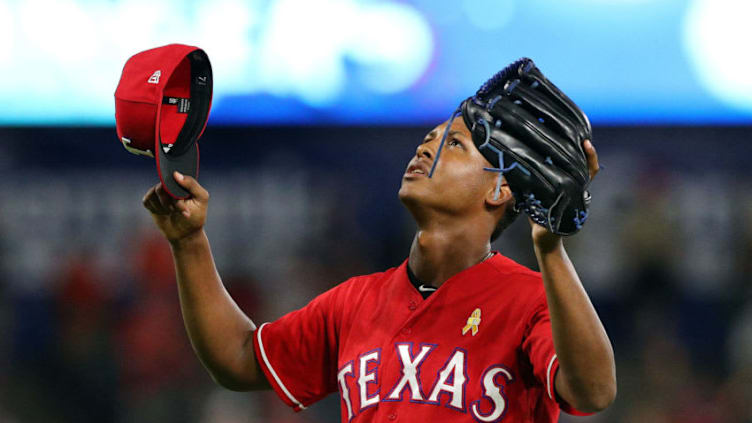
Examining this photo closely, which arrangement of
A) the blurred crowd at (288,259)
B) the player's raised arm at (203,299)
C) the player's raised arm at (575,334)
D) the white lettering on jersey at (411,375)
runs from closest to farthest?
1. the player's raised arm at (575,334)
2. the white lettering on jersey at (411,375)
3. the player's raised arm at (203,299)
4. the blurred crowd at (288,259)

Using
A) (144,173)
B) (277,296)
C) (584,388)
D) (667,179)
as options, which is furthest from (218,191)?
(584,388)

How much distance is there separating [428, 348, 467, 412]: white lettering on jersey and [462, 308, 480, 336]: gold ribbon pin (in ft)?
0.22

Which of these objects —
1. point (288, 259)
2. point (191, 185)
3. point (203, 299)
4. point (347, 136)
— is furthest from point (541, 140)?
point (347, 136)

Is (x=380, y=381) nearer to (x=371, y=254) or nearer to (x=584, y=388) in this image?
(x=584, y=388)

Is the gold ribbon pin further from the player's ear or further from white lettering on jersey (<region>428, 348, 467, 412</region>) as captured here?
the player's ear

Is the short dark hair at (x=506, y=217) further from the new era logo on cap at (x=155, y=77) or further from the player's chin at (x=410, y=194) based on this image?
the new era logo on cap at (x=155, y=77)

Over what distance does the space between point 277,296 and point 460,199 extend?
12.7 feet

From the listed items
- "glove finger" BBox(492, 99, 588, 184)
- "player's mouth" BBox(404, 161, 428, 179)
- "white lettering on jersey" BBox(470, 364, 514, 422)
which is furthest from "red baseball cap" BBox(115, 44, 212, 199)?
"white lettering on jersey" BBox(470, 364, 514, 422)

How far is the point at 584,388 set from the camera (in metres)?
2.02

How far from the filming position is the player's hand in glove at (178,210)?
8.36ft

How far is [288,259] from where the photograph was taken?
655 cm

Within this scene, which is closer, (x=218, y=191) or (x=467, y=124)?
(x=467, y=124)

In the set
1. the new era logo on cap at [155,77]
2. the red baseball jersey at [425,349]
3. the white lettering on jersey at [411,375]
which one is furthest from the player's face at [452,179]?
the new era logo on cap at [155,77]

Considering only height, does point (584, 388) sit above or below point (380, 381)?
above
